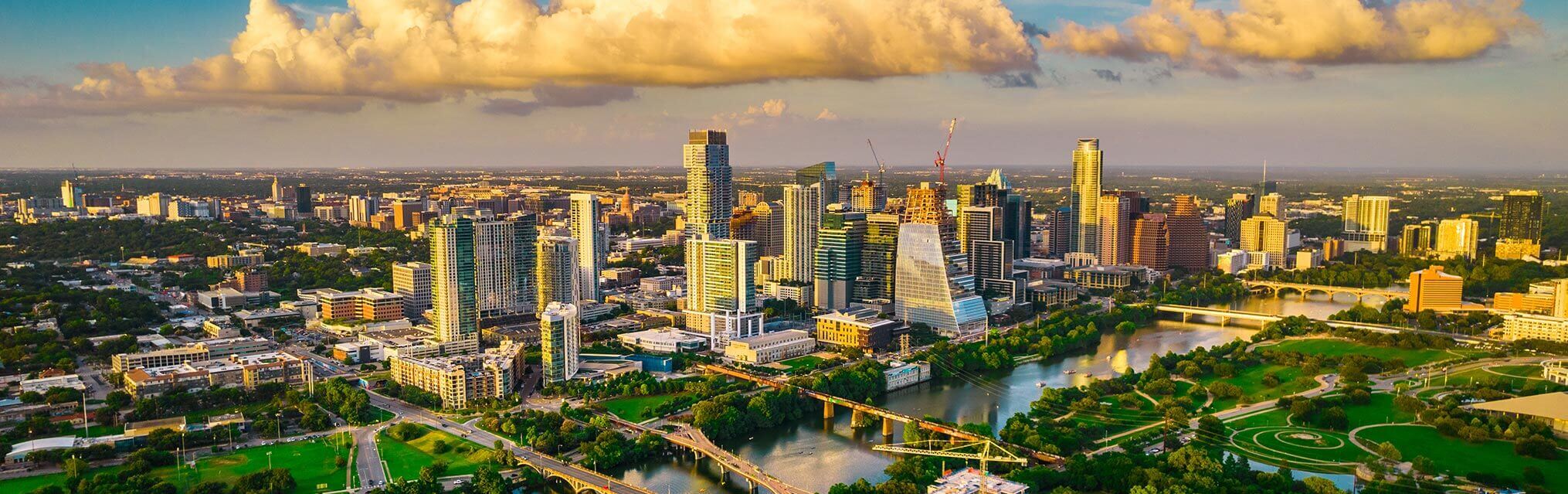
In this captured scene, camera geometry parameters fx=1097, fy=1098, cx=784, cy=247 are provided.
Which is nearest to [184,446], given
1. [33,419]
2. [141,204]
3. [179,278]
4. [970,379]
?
[33,419]

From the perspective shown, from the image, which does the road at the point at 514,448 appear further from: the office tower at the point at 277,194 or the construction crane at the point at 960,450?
the office tower at the point at 277,194

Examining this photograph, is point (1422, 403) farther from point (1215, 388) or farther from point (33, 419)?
point (33, 419)

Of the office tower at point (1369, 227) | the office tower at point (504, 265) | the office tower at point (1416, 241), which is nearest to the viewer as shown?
the office tower at point (504, 265)

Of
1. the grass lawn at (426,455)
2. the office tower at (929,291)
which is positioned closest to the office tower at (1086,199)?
the office tower at (929,291)

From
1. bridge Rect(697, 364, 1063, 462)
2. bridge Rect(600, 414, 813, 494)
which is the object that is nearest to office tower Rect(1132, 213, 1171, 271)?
bridge Rect(697, 364, 1063, 462)

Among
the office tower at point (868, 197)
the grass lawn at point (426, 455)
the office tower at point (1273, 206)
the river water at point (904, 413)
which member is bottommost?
the river water at point (904, 413)

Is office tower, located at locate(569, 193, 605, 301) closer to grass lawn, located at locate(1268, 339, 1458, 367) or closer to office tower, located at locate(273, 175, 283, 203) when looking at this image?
grass lawn, located at locate(1268, 339, 1458, 367)

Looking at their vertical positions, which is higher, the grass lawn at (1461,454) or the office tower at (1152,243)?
the office tower at (1152,243)

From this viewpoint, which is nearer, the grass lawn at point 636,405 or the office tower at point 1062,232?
the grass lawn at point 636,405
